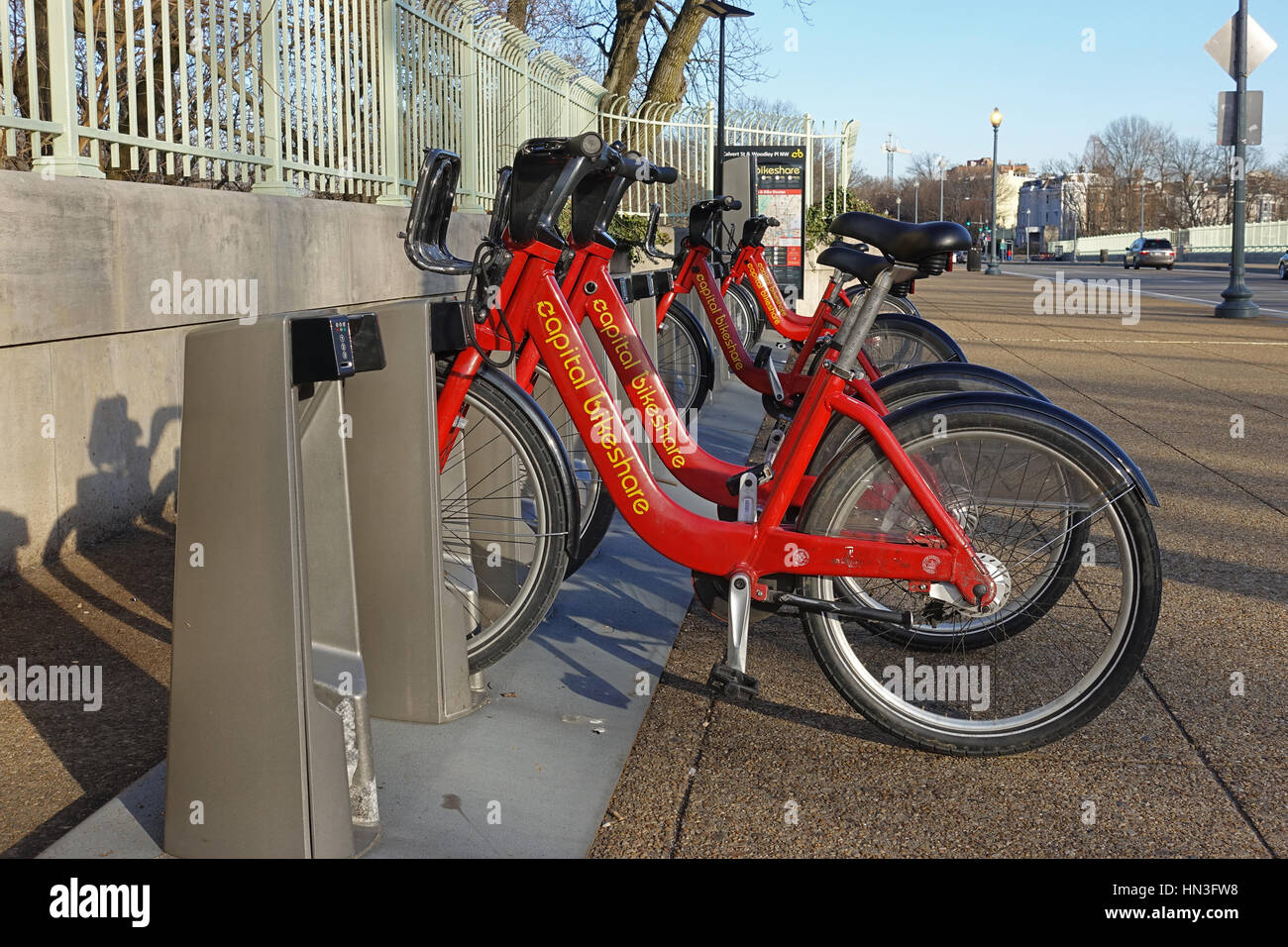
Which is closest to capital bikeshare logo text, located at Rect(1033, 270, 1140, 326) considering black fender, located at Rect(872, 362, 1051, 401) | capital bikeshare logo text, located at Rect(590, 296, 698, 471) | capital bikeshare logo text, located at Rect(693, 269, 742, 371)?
capital bikeshare logo text, located at Rect(693, 269, 742, 371)

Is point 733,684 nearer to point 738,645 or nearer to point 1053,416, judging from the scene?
point 738,645

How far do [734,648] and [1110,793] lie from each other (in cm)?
93

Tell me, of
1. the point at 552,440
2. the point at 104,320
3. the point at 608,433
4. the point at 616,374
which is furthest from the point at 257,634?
the point at 104,320

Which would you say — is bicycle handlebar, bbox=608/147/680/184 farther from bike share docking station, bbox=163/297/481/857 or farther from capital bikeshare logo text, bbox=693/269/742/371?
capital bikeshare logo text, bbox=693/269/742/371

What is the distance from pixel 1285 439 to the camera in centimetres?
794

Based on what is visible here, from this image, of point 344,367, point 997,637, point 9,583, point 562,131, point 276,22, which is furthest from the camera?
point 562,131

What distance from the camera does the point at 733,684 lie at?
319 cm

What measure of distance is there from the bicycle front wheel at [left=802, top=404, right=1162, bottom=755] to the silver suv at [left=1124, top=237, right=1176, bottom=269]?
6060 centimetres

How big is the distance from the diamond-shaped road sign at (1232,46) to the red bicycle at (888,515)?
17.8 m

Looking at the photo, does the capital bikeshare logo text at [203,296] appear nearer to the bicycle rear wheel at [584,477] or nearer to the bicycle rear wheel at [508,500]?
the bicycle rear wheel at [584,477]

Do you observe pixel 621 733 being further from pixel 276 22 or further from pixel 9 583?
pixel 276 22

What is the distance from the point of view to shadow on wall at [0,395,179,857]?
2.88m

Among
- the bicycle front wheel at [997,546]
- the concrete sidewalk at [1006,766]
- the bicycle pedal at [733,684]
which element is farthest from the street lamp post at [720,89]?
the bicycle pedal at [733,684]
